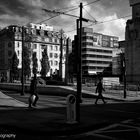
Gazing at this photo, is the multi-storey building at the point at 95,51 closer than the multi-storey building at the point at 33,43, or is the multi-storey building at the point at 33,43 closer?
the multi-storey building at the point at 33,43

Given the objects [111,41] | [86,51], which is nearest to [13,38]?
[86,51]

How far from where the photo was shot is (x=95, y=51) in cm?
12250

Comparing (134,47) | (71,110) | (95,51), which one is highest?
(95,51)

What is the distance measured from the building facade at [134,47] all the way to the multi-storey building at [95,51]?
63.1 m

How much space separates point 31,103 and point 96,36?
364ft

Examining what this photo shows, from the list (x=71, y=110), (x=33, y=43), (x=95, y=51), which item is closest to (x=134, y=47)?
(x=71, y=110)

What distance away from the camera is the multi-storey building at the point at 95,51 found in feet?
388

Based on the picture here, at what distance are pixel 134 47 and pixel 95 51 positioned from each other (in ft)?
227

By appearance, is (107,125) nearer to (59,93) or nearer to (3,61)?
(59,93)

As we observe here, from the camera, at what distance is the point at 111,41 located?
13688 cm

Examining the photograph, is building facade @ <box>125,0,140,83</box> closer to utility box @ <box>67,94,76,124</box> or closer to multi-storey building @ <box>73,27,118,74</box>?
utility box @ <box>67,94,76,124</box>

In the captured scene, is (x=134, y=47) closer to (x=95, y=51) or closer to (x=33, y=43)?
(x=33, y=43)

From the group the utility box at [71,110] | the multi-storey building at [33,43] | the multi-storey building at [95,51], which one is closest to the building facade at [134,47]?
the utility box at [71,110]

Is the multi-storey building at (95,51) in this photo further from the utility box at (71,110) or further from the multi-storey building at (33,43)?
the utility box at (71,110)
